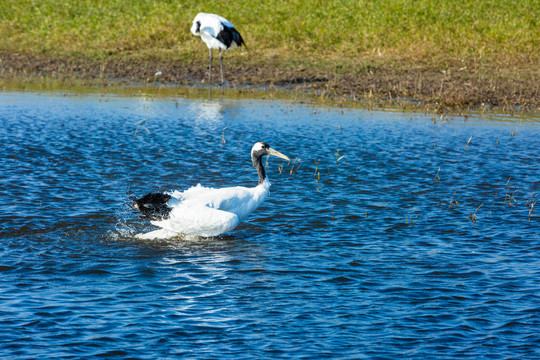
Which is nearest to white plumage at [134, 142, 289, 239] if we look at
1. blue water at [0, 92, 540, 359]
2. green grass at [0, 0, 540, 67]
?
blue water at [0, 92, 540, 359]

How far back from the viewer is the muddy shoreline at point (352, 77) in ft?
68.0

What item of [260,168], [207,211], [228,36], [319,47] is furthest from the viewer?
[319,47]

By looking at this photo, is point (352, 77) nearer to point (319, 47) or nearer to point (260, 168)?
point (319, 47)

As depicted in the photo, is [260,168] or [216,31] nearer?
[260,168]

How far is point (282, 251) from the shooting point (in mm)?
8266

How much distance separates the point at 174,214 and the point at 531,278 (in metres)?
3.92

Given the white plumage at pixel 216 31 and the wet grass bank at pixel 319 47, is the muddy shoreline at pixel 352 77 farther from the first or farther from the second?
the white plumage at pixel 216 31

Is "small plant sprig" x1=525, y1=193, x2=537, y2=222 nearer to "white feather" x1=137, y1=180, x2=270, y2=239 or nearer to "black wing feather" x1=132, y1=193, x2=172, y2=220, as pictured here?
"white feather" x1=137, y1=180, x2=270, y2=239

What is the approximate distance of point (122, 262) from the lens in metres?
7.72

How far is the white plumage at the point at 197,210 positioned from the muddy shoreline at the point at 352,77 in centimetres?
1234

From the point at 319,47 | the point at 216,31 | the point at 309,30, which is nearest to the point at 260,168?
the point at 216,31

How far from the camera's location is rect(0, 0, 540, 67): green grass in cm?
2602

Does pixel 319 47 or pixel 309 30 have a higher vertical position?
pixel 309 30

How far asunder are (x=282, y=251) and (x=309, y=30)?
21.4 m
